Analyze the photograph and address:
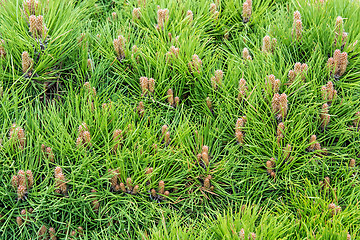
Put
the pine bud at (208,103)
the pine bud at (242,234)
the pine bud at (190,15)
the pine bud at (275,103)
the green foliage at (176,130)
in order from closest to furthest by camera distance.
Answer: the pine bud at (242,234), the green foliage at (176,130), the pine bud at (275,103), the pine bud at (208,103), the pine bud at (190,15)

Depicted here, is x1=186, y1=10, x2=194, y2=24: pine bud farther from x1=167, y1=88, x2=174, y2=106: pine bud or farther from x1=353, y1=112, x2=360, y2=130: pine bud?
x1=353, y1=112, x2=360, y2=130: pine bud

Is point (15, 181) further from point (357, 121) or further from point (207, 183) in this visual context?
point (357, 121)

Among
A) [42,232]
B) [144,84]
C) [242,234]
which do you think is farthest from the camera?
[144,84]

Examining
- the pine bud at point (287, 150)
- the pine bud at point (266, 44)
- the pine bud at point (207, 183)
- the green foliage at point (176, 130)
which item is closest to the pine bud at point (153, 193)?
the green foliage at point (176, 130)

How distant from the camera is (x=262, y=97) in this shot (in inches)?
50.9

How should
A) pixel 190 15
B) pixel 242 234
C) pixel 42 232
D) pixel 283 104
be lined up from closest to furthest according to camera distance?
pixel 242 234
pixel 42 232
pixel 283 104
pixel 190 15

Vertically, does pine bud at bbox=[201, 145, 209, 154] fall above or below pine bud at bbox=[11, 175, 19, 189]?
above

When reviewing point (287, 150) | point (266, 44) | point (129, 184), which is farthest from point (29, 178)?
point (266, 44)

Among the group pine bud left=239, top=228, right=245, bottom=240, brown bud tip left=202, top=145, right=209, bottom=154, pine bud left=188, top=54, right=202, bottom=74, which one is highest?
pine bud left=188, top=54, right=202, bottom=74

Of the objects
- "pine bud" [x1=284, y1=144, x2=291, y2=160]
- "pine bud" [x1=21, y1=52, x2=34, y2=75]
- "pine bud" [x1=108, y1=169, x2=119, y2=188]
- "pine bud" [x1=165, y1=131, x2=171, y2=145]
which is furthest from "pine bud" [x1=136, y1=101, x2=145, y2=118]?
"pine bud" [x1=284, y1=144, x2=291, y2=160]

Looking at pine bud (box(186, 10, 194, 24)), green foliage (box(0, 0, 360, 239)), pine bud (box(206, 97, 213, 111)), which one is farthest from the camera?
pine bud (box(186, 10, 194, 24))

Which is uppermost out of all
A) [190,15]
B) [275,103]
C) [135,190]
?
[190,15]

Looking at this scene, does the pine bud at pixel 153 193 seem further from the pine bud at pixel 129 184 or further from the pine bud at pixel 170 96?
the pine bud at pixel 170 96

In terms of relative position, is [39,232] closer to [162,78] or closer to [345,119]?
[162,78]
